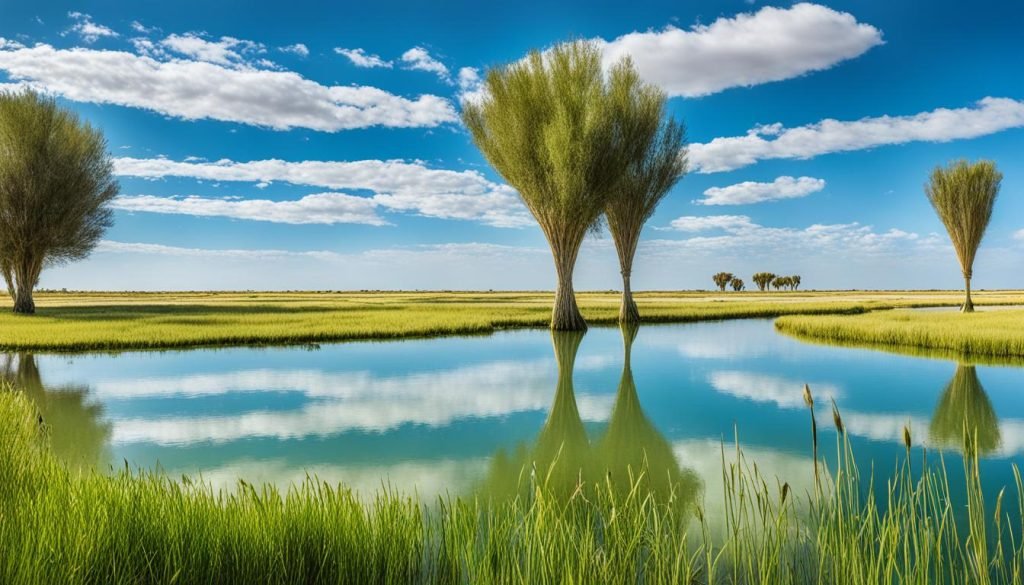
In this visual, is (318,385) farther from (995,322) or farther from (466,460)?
(995,322)

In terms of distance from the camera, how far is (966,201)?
28938 millimetres

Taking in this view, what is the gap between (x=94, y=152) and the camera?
35844 mm

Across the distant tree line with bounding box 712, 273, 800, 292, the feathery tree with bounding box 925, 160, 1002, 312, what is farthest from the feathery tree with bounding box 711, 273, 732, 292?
the feathery tree with bounding box 925, 160, 1002, 312

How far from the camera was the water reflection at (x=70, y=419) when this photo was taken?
653 centimetres

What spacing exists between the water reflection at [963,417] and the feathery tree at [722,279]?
90008 millimetres

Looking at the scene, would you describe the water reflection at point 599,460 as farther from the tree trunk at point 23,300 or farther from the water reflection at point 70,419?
the tree trunk at point 23,300

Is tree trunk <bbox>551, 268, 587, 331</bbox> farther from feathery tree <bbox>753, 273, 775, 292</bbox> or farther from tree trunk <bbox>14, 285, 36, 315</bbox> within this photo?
feathery tree <bbox>753, 273, 775, 292</bbox>

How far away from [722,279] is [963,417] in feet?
308

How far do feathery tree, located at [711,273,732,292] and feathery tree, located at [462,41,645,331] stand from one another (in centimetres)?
7957

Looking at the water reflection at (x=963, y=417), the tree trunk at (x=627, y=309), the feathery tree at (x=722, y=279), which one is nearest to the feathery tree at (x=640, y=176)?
the tree trunk at (x=627, y=309)

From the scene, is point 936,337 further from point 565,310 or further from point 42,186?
point 42,186

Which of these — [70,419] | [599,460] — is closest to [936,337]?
[599,460]

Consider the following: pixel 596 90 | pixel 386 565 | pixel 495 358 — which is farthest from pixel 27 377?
pixel 596 90

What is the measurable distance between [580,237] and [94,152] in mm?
29754
